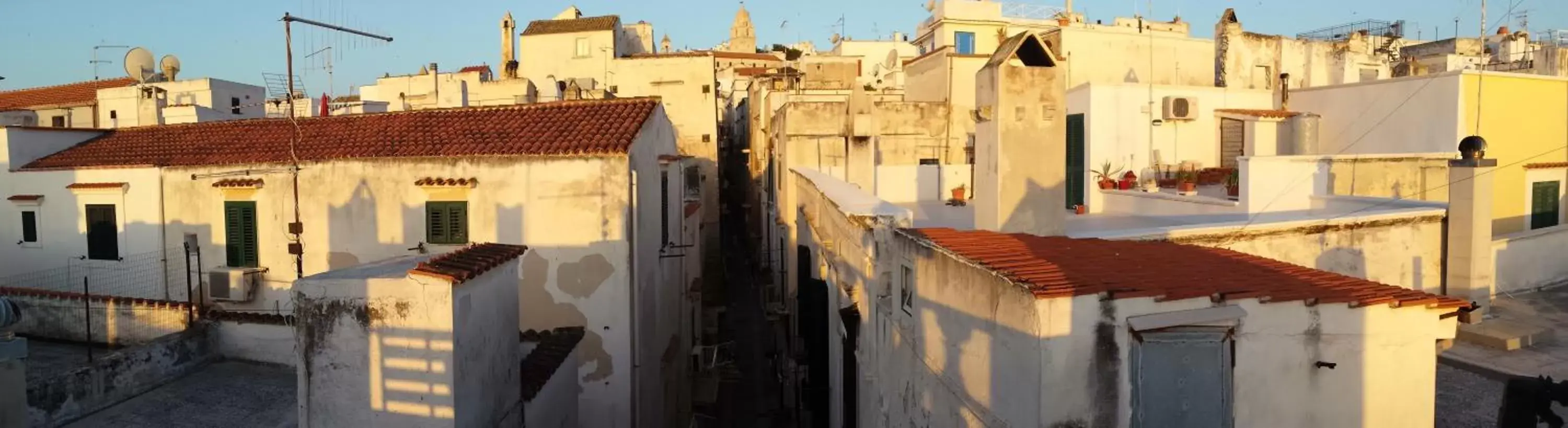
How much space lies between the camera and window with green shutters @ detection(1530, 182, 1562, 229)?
17234 millimetres

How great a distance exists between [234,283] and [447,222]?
4622mm

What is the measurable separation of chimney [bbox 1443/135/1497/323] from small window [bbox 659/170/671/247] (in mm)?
11545

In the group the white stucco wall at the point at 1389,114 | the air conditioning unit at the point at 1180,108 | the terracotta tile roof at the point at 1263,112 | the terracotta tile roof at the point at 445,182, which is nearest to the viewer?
the terracotta tile roof at the point at 445,182

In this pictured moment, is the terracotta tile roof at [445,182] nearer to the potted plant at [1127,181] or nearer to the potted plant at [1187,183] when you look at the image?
the potted plant at [1187,183]

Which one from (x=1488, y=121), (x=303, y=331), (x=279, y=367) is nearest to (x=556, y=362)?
(x=303, y=331)

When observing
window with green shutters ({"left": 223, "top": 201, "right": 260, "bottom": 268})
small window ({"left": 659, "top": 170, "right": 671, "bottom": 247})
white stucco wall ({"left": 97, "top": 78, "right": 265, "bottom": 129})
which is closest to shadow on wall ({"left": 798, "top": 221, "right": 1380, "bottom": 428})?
small window ({"left": 659, "top": 170, "right": 671, "bottom": 247})

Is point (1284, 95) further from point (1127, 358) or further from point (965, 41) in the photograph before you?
point (1127, 358)

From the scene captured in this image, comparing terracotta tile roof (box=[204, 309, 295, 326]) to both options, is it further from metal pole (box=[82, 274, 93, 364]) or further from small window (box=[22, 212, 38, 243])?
small window (box=[22, 212, 38, 243])

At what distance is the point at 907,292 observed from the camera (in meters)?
7.62

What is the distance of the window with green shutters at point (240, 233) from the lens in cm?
1498

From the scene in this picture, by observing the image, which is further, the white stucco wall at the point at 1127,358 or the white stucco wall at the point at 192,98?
the white stucco wall at the point at 192,98

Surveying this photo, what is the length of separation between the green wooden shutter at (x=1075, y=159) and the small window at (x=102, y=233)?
18.5 m

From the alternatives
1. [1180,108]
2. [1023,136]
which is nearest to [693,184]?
[1180,108]

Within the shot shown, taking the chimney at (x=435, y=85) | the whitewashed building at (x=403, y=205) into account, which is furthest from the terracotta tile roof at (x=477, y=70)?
the whitewashed building at (x=403, y=205)
